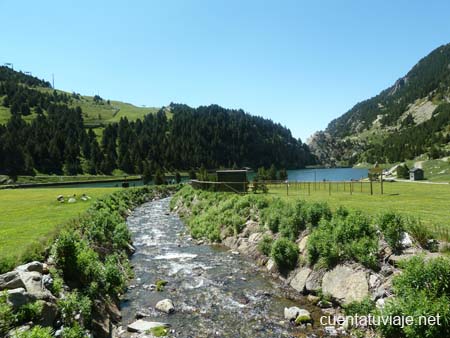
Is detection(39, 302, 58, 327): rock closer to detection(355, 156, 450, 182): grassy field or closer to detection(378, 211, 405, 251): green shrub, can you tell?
detection(378, 211, 405, 251): green shrub

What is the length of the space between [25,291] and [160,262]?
12.7 meters

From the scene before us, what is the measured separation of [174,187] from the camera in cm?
8325

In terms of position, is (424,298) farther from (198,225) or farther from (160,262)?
(198,225)

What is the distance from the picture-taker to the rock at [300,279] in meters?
16.0

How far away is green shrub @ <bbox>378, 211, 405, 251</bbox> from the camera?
44.3 feet

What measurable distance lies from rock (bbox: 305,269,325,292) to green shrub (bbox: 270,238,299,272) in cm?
197

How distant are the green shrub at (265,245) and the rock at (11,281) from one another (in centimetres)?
1461

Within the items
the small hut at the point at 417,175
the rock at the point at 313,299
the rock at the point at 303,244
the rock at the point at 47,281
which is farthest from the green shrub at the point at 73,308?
the small hut at the point at 417,175

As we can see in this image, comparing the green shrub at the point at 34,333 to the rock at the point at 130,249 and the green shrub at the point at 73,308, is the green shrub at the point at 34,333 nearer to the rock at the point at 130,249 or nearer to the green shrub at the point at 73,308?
the green shrub at the point at 73,308

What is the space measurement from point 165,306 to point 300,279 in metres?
6.95

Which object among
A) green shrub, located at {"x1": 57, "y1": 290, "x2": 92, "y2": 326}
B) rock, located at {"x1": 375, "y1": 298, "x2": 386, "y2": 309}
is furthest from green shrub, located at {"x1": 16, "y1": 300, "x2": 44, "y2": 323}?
rock, located at {"x1": 375, "y1": 298, "x2": 386, "y2": 309}

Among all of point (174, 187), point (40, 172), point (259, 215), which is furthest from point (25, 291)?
point (40, 172)

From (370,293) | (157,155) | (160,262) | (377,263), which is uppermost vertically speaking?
(157,155)

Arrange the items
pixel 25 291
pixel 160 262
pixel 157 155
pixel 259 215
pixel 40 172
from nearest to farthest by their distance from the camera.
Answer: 1. pixel 25 291
2. pixel 160 262
3. pixel 259 215
4. pixel 40 172
5. pixel 157 155
